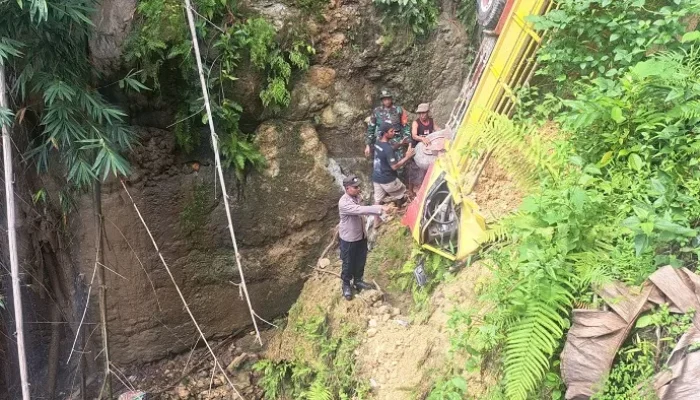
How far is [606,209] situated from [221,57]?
4.71 meters

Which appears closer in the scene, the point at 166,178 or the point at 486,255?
the point at 486,255

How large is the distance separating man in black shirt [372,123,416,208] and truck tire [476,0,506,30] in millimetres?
1750

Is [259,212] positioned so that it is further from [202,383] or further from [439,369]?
[439,369]

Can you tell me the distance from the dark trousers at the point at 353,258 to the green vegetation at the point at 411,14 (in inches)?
119

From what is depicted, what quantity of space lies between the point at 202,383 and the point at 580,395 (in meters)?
5.57

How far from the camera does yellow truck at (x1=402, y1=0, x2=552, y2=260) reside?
422 cm

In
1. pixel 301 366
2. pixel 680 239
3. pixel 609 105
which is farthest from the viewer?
pixel 301 366

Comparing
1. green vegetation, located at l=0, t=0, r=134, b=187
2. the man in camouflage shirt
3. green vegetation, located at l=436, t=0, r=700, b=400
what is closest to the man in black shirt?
the man in camouflage shirt

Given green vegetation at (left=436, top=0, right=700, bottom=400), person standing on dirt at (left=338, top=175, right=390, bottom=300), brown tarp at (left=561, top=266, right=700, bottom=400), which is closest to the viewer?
brown tarp at (left=561, top=266, right=700, bottom=400)

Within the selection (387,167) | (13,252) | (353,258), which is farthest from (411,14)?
(13,252)

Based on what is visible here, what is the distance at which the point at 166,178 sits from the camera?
6.44 m

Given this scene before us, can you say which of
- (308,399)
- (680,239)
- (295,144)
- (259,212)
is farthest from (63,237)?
(680,239)

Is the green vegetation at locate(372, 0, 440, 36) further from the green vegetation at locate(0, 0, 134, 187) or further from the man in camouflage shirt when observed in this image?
the green vegetation at locate(0, 0, 134, 187)

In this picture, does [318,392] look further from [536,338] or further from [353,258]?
[536,338]
